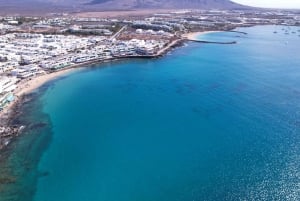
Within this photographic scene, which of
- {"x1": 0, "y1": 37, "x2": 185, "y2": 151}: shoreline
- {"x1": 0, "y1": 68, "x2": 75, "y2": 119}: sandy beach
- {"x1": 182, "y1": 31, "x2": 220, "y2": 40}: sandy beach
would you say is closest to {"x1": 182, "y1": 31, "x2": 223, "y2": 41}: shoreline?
{"x1": 182, "y1": 31, "x2": 220, "y2": 40}: sandy beach

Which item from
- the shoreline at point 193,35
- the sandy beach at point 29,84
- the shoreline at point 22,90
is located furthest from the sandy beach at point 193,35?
the sandy beach at point 29,84

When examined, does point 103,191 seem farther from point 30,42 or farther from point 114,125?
point 30,42

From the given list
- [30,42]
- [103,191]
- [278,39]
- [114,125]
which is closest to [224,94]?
[114,125]

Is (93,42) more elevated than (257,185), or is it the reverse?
(93,42)

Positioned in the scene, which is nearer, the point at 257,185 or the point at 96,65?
the point at 257,185

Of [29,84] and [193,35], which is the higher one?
[193,35]

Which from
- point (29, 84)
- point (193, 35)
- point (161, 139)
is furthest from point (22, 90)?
point (193, 35)

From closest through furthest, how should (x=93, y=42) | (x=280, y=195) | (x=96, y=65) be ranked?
(x=280, y=195), (x=96, y=65), (x=93, y=42)

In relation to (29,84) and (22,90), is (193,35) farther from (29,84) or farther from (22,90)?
(22,90)

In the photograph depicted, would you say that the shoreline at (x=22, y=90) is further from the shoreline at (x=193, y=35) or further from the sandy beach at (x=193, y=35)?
the sandy beach at (x=193, y=35)
